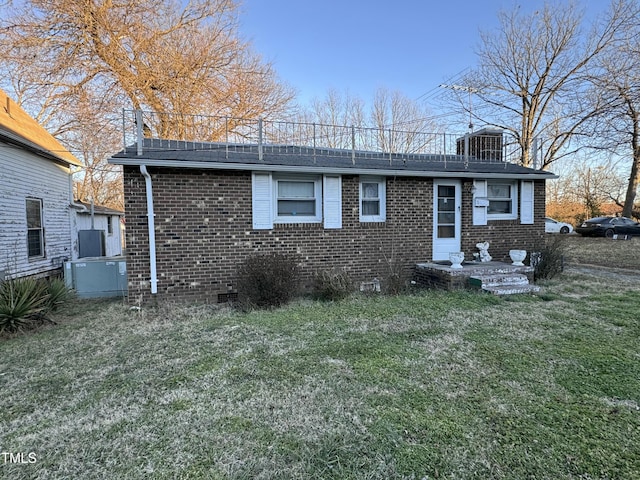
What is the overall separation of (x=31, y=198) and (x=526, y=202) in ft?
41.5

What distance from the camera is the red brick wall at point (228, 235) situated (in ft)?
21.1

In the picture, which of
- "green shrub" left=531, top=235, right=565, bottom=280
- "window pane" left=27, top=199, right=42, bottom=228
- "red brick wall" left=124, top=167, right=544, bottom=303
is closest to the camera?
"red brick wall" left=124, top=167, right=544, bottom=303

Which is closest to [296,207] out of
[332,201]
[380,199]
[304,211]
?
[304,211]

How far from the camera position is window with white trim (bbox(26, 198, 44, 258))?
8.52 m

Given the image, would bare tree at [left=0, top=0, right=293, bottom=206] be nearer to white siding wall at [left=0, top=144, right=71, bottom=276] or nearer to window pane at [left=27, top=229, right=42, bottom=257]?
white siding wall at [left=0, top=144, right=71, bottom=276]

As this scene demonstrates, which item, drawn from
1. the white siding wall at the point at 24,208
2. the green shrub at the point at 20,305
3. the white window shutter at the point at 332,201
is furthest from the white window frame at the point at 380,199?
the white siding wall at the point at 24,208

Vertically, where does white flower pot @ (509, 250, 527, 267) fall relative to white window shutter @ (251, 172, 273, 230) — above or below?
below

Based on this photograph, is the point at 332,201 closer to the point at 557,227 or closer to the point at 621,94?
the point at 621,94

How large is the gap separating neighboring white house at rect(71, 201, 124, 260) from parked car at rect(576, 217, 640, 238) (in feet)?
77.2

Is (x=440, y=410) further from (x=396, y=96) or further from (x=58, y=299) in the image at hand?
(x=396, y=96)

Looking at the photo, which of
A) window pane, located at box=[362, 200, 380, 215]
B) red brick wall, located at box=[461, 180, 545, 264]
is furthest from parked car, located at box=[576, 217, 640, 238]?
window pane, located at box=[362, 200, 380, 215]

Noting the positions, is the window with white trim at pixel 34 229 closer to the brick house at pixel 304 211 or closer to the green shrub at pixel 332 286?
the brick house at pixel 304 211

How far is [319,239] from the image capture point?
24.3 feet

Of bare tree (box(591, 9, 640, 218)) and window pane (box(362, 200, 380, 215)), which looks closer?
window pane (box(362, 200, 380, 215))
